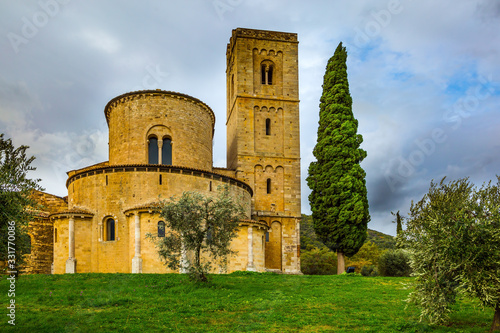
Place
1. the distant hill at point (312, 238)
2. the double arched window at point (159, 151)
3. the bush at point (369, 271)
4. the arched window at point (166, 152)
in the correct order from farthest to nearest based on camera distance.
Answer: the distant hill at point (312, 238) < the bush at point (369, 271) < the arched window at point (166, 152) < the double arched window at point (159, 151)

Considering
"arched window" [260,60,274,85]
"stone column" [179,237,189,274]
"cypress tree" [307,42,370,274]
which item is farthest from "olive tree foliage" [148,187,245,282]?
"arched window" [260,60,274,85]

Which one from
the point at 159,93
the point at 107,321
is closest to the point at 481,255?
the point at 107,321

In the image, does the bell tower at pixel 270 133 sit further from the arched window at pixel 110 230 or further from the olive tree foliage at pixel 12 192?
the olive tree foliage at pixel 12 192

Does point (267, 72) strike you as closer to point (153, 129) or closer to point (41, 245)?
point (153, 129)

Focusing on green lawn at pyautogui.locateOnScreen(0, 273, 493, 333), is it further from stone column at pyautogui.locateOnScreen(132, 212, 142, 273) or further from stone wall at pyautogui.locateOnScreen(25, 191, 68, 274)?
stone wall at pyautogui.locateOnScreen(25, 191, 68, 274)

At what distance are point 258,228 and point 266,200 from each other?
315 inches

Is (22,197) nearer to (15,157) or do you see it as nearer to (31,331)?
(15,157)

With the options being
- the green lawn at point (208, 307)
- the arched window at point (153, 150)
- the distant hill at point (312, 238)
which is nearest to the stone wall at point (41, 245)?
the arched window at point (153, 150)

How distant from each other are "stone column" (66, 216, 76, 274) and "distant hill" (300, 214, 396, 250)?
94.3 ft

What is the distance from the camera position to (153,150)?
3262 cm

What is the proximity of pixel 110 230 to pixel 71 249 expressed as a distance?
2344 mm

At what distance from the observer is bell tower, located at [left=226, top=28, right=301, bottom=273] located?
37.3 m

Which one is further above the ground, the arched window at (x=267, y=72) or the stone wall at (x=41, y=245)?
the arched window at (x=267, y=72)

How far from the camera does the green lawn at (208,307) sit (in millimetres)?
13828
